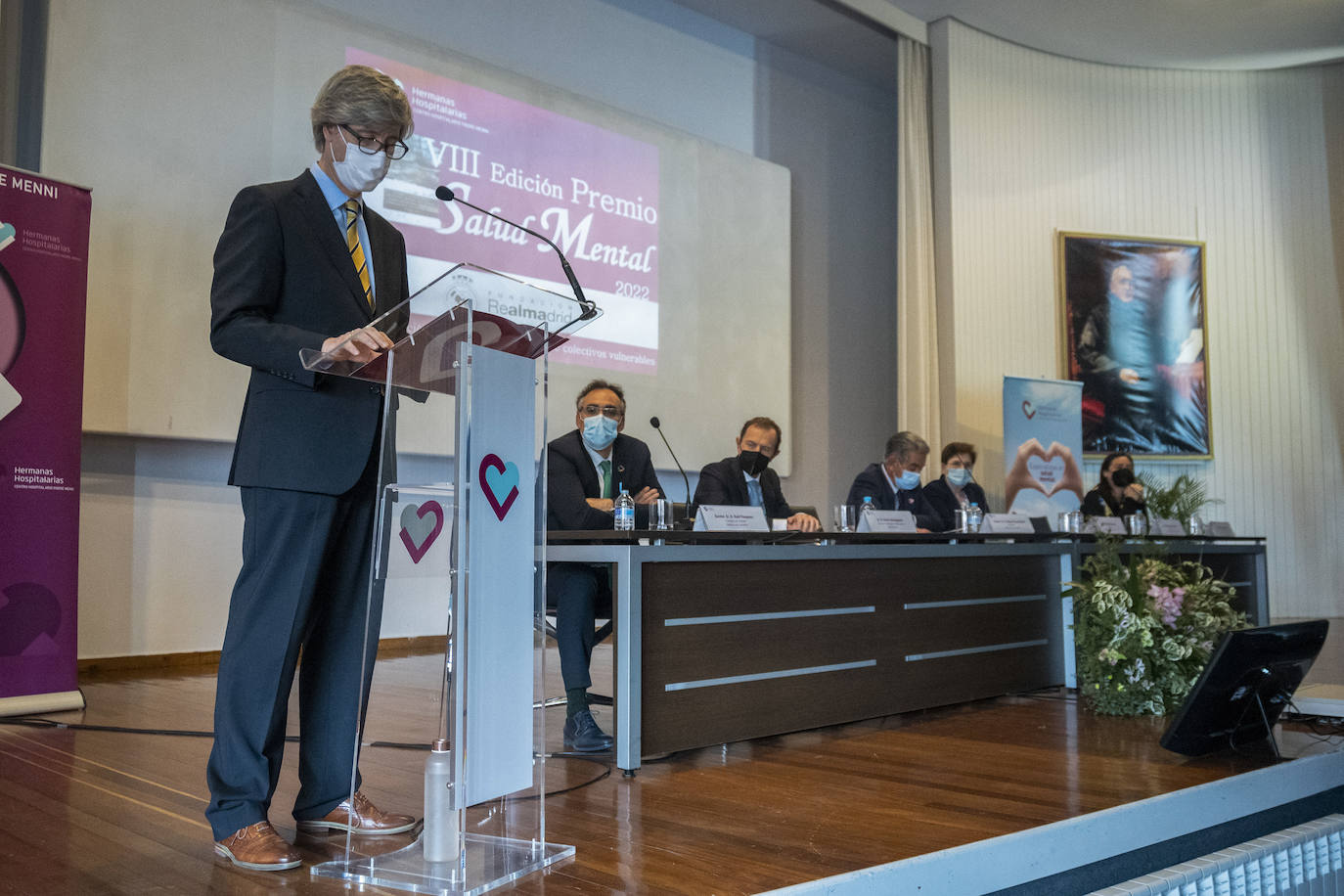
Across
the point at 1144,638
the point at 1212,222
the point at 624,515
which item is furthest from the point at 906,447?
the point at 1212,222

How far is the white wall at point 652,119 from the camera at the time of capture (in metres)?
Answer: 4.64

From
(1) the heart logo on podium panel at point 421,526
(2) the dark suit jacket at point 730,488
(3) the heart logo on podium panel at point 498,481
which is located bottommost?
(1) the heart logo on podium panel at point 421,526

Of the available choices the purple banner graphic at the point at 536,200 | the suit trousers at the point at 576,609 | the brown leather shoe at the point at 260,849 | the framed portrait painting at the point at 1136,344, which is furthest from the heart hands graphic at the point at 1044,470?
the brown leather shoe at the point at 260,849

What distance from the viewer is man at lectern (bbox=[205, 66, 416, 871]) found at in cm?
182

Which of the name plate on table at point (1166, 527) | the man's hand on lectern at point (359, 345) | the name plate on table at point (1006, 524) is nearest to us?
the man's hand on lectern at point (359, 345)

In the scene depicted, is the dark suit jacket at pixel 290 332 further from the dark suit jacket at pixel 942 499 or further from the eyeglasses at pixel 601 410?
the dark suit jacket at pixel 942 499

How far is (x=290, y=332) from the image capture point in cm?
179

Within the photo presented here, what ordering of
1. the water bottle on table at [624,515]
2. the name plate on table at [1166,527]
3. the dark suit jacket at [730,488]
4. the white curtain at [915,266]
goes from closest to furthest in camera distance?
the water bottle on table at [624,515] < the dark suit jacket at [730,488] < the name plate on table at [1166,527] < the white curtain at [915,266]

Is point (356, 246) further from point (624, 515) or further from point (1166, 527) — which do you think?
point (1166, 527)

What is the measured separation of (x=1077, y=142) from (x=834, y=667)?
262 inches

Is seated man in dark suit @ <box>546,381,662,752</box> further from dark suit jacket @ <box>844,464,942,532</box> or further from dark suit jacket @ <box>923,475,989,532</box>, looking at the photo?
dark suit jacket @ <box>923,475,989,532</box>

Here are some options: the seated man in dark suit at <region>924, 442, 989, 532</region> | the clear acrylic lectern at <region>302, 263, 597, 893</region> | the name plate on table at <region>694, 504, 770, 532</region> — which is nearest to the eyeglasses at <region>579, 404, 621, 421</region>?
the name plate on table at <region>694, 504, 770, 532</region>

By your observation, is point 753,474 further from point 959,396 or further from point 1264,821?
point 959,396

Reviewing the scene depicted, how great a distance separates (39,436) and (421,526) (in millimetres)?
2726
